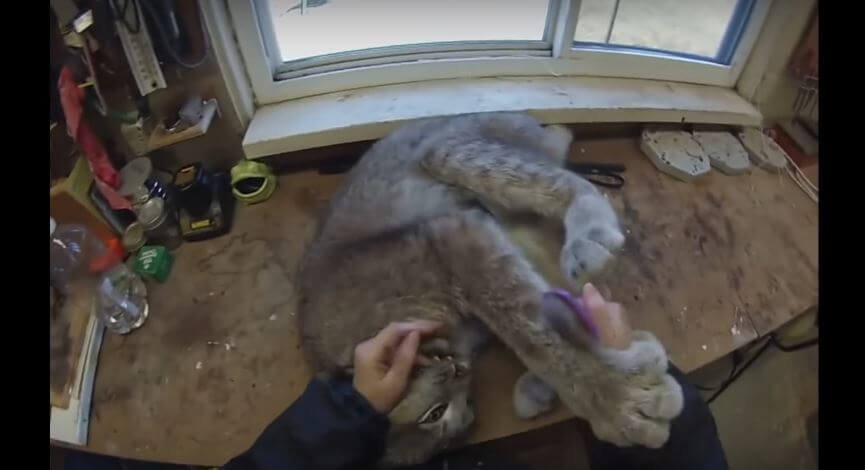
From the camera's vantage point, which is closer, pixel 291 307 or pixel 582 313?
pixel 582 313

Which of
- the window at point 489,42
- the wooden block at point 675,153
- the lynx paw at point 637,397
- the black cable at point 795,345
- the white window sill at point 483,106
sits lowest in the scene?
the black cable at point 795,345

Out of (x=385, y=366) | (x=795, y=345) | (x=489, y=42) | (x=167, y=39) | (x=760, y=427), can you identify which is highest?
(x=167, y=39)

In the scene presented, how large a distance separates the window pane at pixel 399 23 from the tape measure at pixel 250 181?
298 mm

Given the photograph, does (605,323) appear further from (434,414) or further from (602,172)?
(602,172)

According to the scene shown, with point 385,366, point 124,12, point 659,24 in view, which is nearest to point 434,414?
point 385,366

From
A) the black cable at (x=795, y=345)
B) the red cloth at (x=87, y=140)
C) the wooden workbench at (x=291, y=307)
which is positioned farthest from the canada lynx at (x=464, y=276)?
the black cable at (x=795, y=345)

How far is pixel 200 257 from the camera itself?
1.42m

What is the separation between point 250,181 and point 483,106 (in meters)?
0.60

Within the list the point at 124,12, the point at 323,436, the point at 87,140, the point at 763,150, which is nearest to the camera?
the point at 323,436

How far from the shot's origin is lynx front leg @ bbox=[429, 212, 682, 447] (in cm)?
101

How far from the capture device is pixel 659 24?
Answer: 5.08 feet

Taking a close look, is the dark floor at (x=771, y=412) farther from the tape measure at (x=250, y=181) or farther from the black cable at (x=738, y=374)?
the tape measure at (x=250, y=181)

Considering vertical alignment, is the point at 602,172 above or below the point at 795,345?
above

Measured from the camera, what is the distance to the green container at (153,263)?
4.42ft
